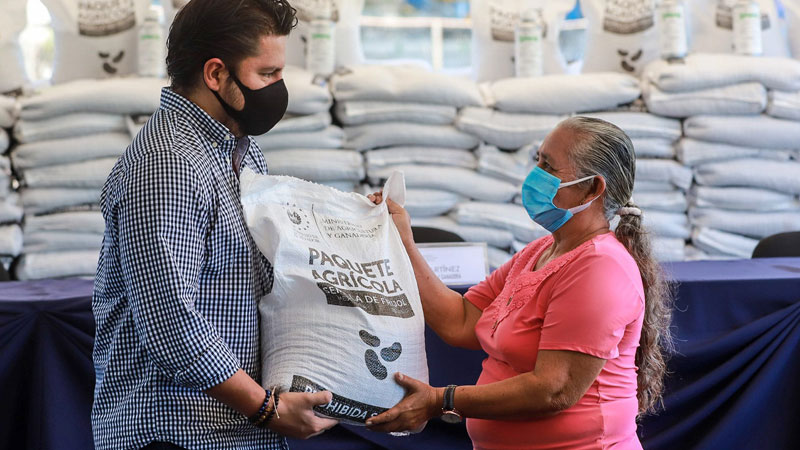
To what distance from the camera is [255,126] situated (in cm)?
119

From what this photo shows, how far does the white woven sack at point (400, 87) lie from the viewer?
268cm

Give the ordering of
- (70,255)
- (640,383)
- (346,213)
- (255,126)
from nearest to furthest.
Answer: (255,126), (346,213), (640,383), (70,255)

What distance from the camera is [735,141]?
9.47 feet

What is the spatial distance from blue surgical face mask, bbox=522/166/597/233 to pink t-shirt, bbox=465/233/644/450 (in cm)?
8

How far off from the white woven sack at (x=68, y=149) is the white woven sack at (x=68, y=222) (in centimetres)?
17

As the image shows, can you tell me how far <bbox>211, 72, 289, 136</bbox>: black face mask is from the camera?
1162mm

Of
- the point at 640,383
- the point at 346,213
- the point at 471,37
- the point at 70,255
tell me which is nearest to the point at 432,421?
the point at 640,383

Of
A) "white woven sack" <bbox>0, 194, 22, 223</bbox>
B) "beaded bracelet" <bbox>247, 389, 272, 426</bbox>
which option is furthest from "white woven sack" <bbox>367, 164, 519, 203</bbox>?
"beaded bracelet" <bbox>247, 389, 272, 426</bbox>

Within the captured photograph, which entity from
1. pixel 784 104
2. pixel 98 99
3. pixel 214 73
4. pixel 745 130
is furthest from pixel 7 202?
pixel 784 104

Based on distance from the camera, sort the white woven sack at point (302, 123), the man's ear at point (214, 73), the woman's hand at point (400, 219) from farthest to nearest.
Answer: the white woven sack at point (302, 123) < the woman's hand at point (400, 219) < the man's ear at point (214, 73)

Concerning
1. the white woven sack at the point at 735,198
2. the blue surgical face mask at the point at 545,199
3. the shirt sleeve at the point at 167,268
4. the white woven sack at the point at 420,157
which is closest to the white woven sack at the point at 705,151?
the white woven sack at the point at 735,198

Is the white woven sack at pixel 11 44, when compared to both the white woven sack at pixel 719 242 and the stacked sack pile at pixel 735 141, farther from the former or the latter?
the white woven sack at pixel 719 242

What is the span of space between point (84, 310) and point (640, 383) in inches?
48.7

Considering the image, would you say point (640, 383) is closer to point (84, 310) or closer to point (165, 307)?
point (165, 307)
